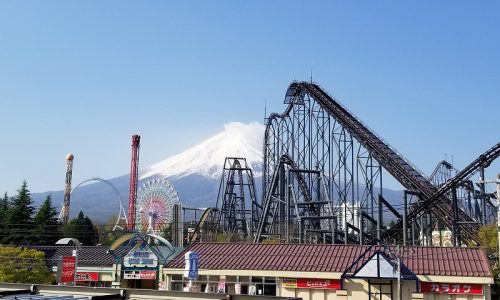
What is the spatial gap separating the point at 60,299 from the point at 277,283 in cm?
1670

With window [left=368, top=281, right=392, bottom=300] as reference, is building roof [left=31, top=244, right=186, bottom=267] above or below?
above

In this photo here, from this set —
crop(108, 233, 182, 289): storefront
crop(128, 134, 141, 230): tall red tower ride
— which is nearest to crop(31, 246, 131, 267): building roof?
crop(108, 233, 182, 289): storefront

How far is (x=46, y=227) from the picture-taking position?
63.8 metres

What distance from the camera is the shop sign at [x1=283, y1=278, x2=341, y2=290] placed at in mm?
26812

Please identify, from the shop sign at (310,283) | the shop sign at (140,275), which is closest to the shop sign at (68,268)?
the shop sign at (140,275)

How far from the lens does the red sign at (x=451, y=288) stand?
24.9 metres

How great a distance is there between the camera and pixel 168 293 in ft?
47.7

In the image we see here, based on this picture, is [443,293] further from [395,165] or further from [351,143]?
[351,143]

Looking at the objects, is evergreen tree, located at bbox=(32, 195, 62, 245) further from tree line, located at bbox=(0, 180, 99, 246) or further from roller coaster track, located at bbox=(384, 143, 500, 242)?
roller coaster track, located at bbox=(384, 143, 500, 242)

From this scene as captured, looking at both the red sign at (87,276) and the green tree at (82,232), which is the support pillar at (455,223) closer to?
the red sign at (87,276)

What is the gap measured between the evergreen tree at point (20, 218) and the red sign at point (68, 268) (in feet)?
109

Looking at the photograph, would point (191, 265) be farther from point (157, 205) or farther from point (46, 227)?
point (46, 227)

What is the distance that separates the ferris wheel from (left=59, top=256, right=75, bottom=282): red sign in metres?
28.9

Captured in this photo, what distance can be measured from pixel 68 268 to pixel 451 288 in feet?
62.2
